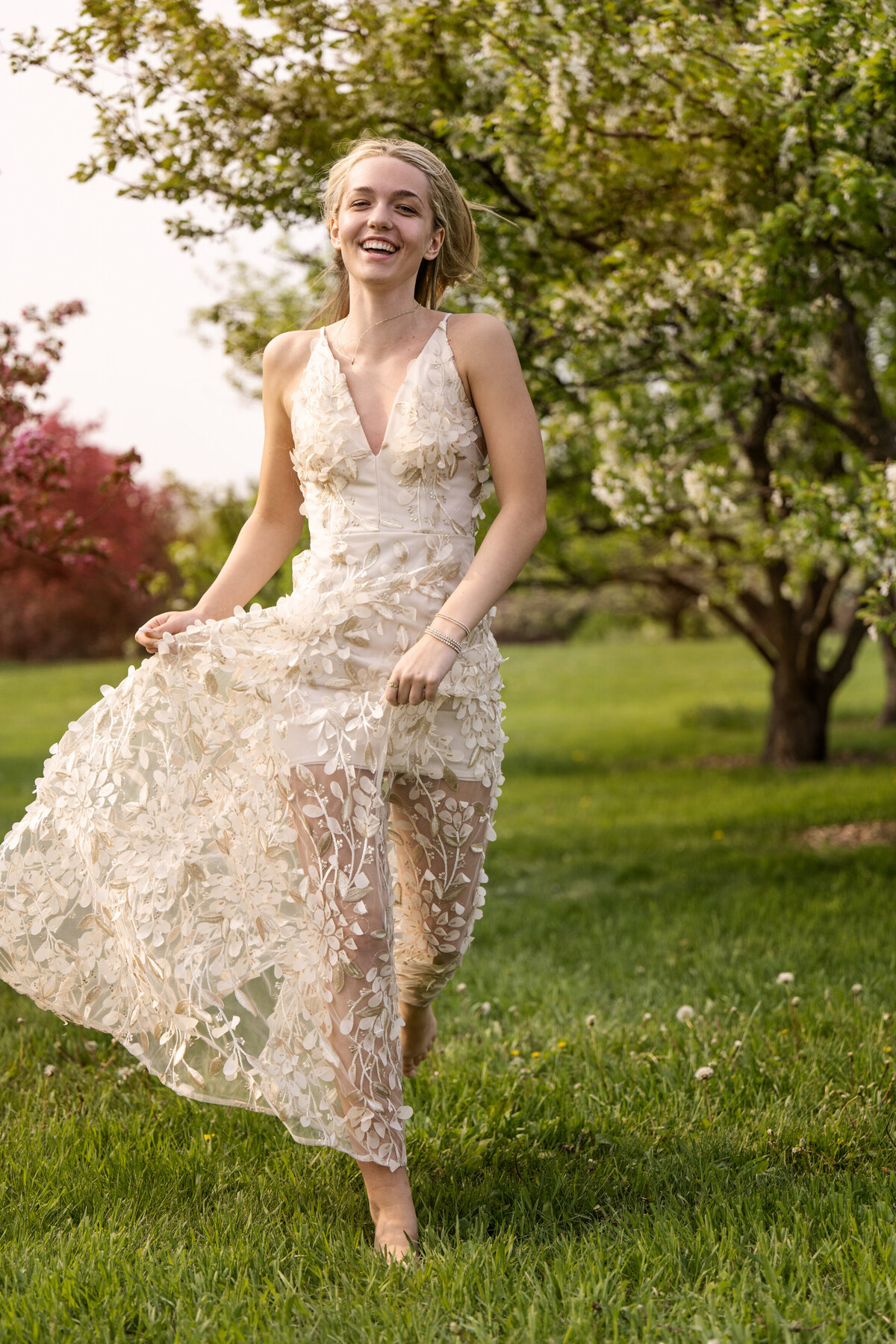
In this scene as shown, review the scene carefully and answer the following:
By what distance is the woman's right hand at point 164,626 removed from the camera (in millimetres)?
2941

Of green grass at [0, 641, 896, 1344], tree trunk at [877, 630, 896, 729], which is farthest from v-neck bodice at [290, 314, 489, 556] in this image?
tree trunk at [877, 630, 896, 729]

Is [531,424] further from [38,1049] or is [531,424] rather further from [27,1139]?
[38,1049]

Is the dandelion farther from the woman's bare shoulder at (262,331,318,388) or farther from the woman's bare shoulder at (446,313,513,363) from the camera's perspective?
the woman's bare shoulder at (262,331,318,388)

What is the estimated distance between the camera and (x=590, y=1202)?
2.90 meters

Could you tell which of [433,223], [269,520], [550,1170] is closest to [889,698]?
[550,1170]

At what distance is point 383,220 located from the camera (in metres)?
2.86

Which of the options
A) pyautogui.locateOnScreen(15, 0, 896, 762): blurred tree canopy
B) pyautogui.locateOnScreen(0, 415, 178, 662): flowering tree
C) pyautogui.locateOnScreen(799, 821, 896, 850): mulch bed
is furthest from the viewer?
pyautogui.locateOnScreen(799, 821, 896, 850): mulch bed

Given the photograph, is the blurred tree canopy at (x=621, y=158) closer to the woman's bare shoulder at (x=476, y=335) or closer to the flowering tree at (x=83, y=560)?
the flowering tree at (x=83, y=560)

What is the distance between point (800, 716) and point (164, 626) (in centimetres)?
1045

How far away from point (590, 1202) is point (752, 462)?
278 inches

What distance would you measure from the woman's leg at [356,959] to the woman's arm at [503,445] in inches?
14.5

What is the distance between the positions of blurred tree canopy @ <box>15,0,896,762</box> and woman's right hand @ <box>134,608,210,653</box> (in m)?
3.01

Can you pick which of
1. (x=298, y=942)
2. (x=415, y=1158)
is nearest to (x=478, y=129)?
(x=298, y=942)

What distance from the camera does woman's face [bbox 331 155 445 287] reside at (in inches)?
113
